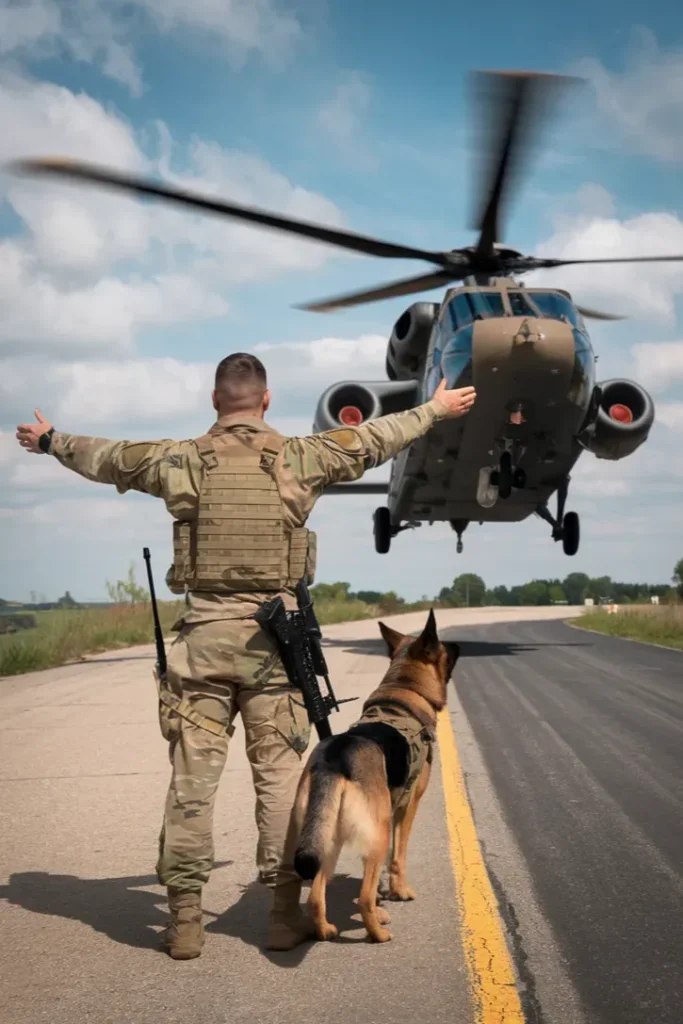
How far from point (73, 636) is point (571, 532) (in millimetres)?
9506

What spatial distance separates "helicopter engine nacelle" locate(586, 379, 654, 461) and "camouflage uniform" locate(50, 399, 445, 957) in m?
12.7

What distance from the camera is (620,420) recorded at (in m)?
16.7

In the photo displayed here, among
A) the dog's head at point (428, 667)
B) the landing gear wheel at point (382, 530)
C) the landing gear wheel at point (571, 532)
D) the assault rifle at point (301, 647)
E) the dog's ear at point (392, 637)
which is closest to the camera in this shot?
the assault rifle at point (301, 647)

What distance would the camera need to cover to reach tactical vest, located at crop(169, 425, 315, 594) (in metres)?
3.97

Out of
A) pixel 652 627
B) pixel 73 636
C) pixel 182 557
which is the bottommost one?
pixel 73 636

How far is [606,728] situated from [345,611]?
3510cm

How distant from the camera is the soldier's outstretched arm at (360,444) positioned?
13.5 ft

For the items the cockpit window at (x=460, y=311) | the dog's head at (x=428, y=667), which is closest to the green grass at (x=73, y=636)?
the cockpit window at (x=460, y=311)

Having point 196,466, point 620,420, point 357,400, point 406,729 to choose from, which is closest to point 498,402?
point 620,420

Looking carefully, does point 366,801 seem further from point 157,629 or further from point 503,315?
point 503,315

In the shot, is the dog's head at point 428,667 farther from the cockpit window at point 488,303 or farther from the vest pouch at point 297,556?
the cockpit window at point 488,303

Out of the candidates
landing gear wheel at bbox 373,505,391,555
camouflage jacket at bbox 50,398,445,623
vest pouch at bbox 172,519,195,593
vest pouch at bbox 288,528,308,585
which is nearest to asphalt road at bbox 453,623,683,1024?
vest pouch at bbox 288,528,308,585

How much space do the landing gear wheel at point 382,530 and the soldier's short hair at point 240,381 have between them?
1712cm

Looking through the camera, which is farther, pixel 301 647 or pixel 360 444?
pixel 360 444
